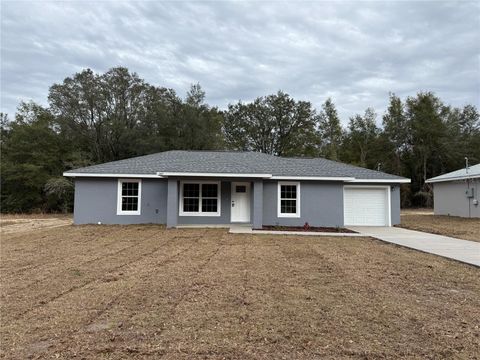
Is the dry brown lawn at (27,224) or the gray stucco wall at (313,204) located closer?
the dry brown lawn at (27,224)

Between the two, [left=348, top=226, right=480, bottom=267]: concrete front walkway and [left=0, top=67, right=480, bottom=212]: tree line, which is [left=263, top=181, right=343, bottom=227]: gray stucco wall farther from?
[left=0, top=67, right=480, bottom=212]: tree line

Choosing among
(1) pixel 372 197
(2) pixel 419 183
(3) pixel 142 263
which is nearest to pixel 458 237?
(1) pixel 372 197

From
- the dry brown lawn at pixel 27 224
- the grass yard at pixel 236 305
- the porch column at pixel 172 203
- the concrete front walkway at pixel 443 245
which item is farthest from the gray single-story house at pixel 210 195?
the grass yard at pixel 236 305

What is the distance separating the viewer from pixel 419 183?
40.8m

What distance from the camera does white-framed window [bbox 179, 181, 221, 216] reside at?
17.0 meters

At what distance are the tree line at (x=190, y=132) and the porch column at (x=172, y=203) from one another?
17065 mm

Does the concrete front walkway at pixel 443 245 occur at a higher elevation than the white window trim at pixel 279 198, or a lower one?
lower

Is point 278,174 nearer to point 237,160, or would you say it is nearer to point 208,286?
point 237,160

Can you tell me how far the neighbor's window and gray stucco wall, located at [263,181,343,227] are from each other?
18cm

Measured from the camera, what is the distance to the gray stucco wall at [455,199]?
22.2m

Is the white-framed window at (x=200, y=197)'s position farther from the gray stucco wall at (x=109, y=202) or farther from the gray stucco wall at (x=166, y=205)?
the gray stucco wall at (x=109, y=202)

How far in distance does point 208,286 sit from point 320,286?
72.0 inches

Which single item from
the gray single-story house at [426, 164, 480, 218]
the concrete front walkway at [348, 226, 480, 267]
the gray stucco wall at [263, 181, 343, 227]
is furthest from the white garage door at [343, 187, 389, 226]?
the gray single-story house at [426, 164, 480, 218]

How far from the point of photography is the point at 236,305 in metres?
4.98
